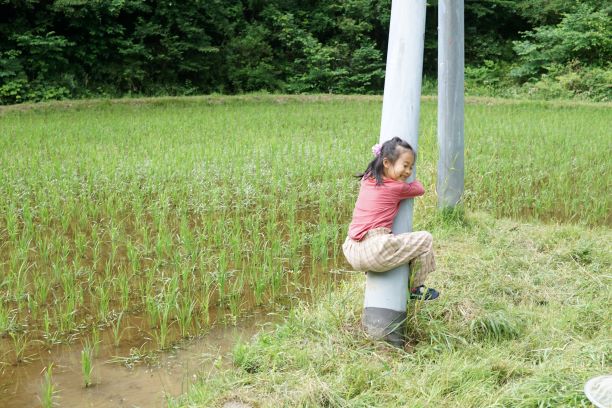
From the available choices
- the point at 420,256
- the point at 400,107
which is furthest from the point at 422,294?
the point at 400,107

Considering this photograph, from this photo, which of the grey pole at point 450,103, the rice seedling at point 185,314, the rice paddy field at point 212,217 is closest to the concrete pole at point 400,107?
the rice paddy field at point 212,217

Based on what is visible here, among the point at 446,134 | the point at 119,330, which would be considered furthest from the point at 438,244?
the point at 119,330

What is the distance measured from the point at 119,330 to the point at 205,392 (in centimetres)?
104

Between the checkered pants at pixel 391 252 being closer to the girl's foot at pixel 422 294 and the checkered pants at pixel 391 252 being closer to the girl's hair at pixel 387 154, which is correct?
the girl's foot at pixel 422 294

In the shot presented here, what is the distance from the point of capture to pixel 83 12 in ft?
50.4

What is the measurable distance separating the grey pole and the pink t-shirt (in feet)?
7.25

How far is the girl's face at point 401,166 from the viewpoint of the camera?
9.32ft

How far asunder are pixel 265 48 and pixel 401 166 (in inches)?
634

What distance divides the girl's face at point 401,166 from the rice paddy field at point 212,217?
0.65m

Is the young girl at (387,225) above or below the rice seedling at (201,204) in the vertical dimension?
above

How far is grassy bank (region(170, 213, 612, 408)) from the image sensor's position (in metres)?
2.40

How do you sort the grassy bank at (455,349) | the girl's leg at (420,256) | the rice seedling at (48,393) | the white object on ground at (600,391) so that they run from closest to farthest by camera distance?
1. the white object on ground at (600,391)
2. the grassy bank at (455,349)
3. the rice seedling at (48,393)
4. the girl's leg at (420,256)

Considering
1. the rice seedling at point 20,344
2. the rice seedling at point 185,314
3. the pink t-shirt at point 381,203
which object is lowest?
the rice seedling at point 20,344

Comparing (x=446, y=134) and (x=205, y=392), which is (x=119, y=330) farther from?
(x=446, y=134)
